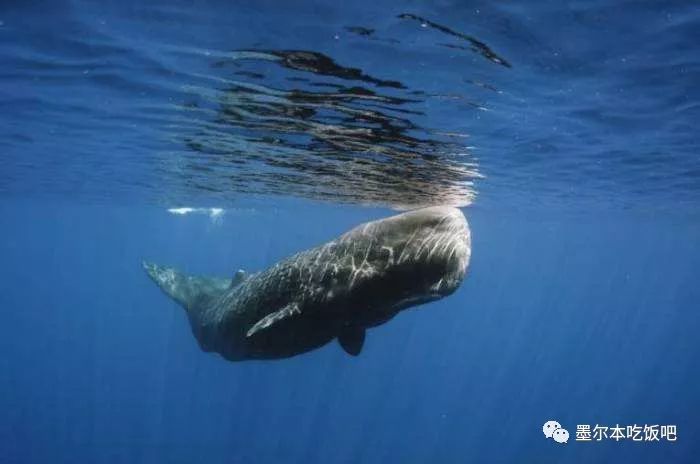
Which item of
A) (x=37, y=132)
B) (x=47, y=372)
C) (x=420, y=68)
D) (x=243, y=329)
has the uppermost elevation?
(x=420, y=68)

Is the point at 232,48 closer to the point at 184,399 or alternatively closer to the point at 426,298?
the point at 426,298

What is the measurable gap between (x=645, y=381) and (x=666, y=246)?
4769 cm

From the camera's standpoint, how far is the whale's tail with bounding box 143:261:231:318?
506 inches

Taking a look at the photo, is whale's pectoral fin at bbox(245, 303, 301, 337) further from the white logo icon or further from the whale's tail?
the white logo icon

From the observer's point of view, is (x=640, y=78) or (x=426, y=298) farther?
(x=640, y=78)

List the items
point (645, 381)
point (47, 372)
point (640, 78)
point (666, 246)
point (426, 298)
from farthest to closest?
1. point (47, 372)
2. point (645, 381)
3. point (666, 246)
4. point (640, 78)
5. point (426, 298)

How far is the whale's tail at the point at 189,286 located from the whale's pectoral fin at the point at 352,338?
539 cm

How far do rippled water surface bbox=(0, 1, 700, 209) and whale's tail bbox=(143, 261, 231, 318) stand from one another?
456 centimetres

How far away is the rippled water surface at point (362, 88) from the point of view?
327 inches

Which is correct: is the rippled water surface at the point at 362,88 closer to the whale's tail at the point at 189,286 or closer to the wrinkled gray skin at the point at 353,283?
the wrinkled gray skin at the point at 353,283

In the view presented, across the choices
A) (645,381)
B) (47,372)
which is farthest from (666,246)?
(47,372)

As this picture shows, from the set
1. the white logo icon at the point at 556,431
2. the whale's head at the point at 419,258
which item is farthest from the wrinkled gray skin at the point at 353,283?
the white logo icon at the point at 556,431

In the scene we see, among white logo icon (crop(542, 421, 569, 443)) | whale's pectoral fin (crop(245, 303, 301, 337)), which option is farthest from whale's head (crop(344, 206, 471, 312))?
white logo icon (crop(542, 421, 569, 443))

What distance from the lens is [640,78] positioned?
36.0 feet
